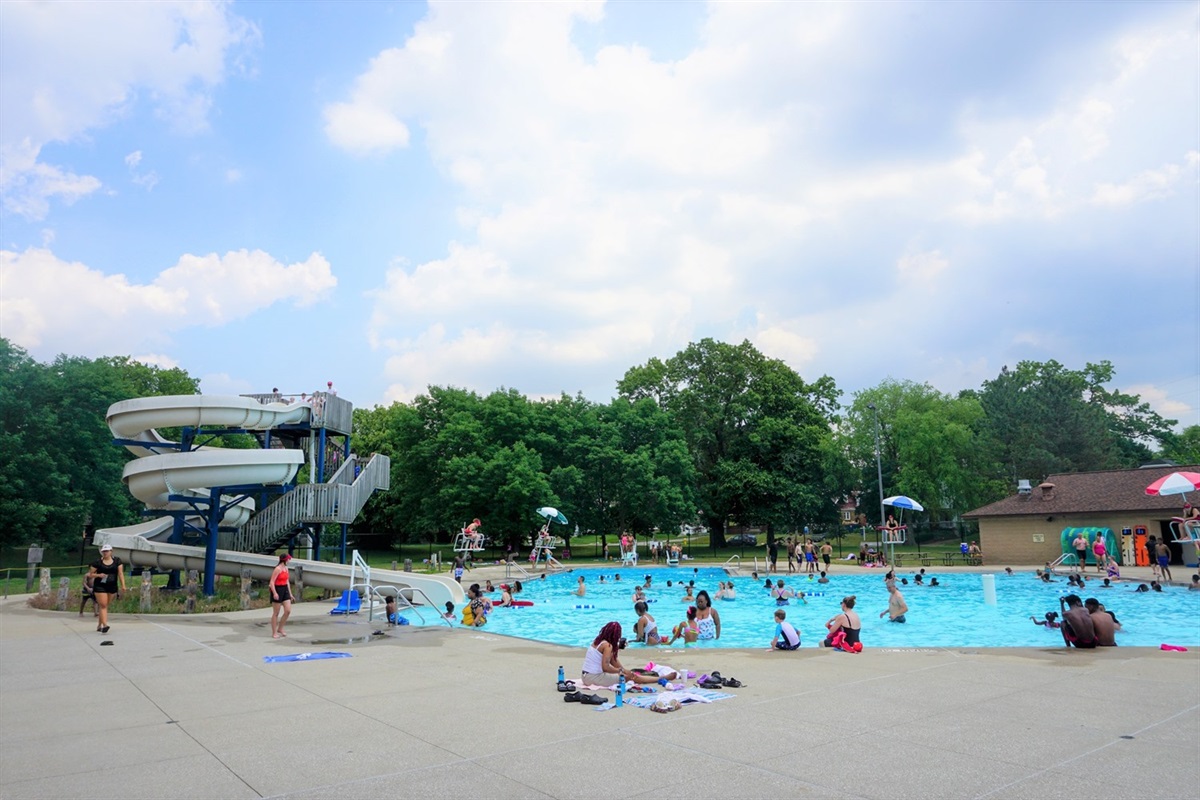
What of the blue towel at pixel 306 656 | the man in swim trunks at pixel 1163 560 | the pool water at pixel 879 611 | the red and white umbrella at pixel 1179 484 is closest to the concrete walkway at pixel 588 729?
the blue towel at pixel 306 656

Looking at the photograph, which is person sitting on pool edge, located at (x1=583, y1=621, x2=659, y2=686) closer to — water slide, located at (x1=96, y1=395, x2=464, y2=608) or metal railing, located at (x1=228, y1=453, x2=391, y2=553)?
water slide, located at (x1=96, y1=395, x2=464, y2=608)

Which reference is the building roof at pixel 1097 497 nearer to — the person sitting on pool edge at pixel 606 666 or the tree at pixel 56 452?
the person sitting on pool edge at pixel 606 666

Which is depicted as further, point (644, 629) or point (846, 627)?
point (644, 629)

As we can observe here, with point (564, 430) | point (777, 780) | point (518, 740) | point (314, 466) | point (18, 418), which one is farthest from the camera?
point (564, 430)

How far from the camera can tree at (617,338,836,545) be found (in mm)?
61750

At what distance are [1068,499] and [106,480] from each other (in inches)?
2424

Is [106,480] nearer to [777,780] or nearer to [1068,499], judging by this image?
[777,780]

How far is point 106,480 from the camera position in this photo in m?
52.1

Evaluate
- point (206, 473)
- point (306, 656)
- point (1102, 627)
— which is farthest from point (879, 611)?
point (206, 473)

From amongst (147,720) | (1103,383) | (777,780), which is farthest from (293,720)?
(1103,383)

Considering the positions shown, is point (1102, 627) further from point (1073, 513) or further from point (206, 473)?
point (1073, 513)

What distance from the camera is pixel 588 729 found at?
8.23m

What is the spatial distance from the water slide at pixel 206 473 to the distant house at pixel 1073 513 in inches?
1338

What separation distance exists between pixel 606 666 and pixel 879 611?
19806mm
